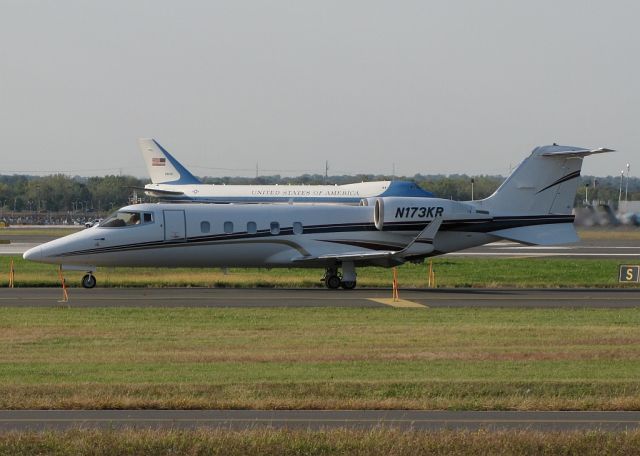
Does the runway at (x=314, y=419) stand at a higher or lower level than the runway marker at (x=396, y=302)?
higher

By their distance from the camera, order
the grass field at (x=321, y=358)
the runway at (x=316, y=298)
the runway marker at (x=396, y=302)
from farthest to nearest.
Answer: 1. the runway at (x=316, y=298)
2. the runway marker at (x=396, y=302)
3. the grass field at (x=321, y=358)

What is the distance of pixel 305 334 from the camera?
2400 centimetres

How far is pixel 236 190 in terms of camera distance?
8212 centimetres

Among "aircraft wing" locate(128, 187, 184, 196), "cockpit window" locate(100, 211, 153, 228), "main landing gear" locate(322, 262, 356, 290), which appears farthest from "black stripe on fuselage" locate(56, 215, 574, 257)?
"aircraft wing" locate(128, 187, 184, 196)

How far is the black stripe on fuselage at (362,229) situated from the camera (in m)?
36.2

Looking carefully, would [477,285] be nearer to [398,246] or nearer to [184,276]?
[398,246]

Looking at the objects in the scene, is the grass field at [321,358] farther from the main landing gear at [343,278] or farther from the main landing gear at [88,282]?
the main landing gear at [343,278]

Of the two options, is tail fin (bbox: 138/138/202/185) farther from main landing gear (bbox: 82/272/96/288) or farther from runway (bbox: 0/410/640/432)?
runway (bbox: 0/410/640/432)

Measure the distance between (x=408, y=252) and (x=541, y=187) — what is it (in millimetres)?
5854

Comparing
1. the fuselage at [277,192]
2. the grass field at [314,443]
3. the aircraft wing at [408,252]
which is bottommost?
the grass field at [314,443]

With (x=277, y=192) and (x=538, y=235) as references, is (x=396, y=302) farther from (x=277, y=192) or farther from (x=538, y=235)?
(x=277, y=192)

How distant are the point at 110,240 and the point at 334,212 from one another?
7.57 metres

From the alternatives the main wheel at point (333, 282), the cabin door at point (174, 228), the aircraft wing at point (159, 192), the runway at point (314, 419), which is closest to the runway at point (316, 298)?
the main wheel at point (333, 282)

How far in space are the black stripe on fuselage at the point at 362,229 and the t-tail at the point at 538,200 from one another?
3 cm
